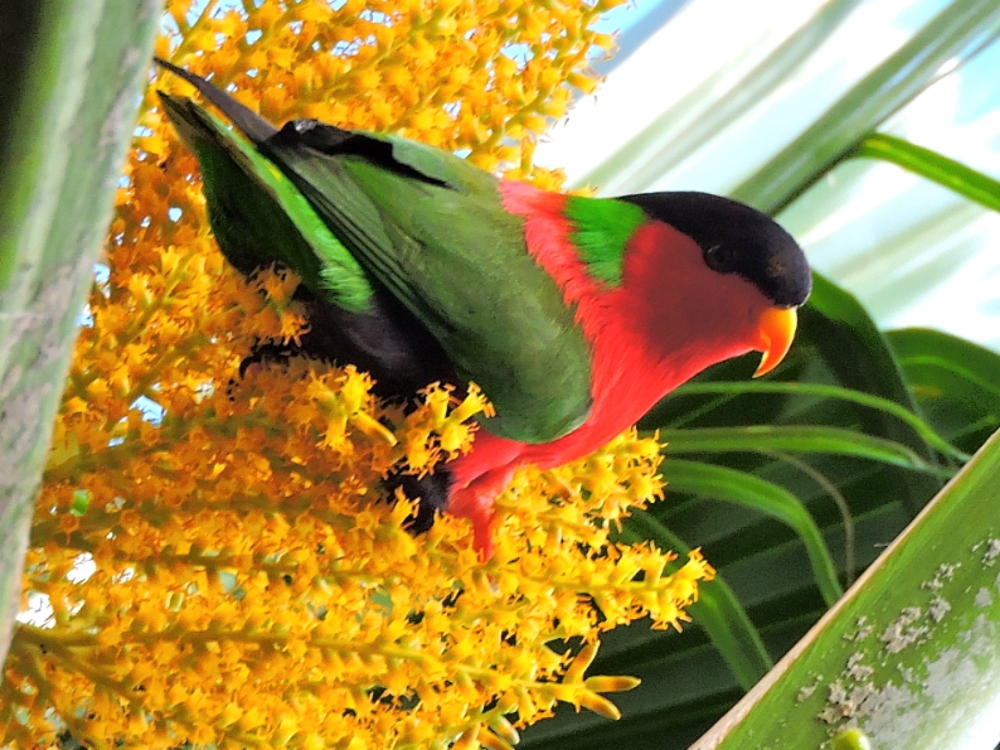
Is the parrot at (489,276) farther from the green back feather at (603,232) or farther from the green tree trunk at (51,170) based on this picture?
the green tree trunk at (51,170)

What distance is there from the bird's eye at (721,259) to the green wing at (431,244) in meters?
0.06

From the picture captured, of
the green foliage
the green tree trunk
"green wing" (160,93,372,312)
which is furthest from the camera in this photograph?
the green foliage

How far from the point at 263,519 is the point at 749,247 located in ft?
0.62

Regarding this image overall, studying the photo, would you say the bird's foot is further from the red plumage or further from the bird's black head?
the bird's black head

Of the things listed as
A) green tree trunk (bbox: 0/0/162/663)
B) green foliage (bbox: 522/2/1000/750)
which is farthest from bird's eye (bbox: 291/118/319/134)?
green foliage (bbox: 522/2/1000/750)

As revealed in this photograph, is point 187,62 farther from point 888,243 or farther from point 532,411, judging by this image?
point 888,243

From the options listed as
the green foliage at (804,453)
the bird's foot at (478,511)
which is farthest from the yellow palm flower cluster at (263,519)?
the green foliage at (804,453)

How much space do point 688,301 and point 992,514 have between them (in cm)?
16

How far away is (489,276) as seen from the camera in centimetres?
26

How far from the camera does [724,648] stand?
65 cm

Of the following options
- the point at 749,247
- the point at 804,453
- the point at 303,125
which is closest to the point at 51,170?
the point at 303,125

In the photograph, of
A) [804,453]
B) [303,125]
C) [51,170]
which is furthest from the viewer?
[804,453]

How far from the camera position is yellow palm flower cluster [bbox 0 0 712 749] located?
0.79ft

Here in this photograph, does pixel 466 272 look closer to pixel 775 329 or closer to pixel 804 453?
pixel 775 329
